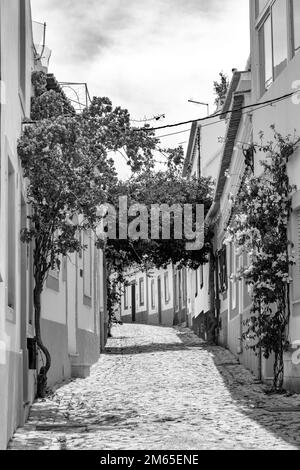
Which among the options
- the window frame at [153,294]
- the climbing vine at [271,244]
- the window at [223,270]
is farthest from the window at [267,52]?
the window frame at [153,294]

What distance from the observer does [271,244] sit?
13.6 m

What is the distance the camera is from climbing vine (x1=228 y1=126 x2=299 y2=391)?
13.4 metres

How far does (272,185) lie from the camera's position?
13602 mm

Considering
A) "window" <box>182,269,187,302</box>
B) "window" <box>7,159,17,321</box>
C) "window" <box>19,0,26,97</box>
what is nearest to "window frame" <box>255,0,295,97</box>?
"window" <box>19,0,26,97</box>

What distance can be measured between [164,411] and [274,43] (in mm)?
6644

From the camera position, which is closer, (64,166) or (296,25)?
(64,166)

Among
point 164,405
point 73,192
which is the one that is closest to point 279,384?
point 164,405

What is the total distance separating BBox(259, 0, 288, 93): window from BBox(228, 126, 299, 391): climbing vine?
1345 mm

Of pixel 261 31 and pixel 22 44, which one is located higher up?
pixel 261 31

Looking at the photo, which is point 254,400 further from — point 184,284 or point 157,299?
point 157,299

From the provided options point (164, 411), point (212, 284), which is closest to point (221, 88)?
point (212, 284)

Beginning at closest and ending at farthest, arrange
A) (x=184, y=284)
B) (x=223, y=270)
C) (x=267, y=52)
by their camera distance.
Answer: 1. (x=267, y=52)
2. (x=223, y=270)
3. (x=184, y=284)

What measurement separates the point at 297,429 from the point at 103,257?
15.6 metres

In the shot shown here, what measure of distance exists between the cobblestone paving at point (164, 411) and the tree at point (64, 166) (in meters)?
1.55
